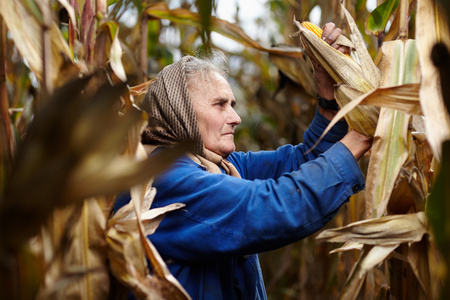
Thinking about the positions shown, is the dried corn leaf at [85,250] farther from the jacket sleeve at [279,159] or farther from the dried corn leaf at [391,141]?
the jacket sleeve at [279,159]

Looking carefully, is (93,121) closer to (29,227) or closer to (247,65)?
(29,227)

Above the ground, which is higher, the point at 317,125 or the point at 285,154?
the point at 317,125

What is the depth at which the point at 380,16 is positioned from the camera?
3.27 feet

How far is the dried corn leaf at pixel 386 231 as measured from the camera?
75 centimetres

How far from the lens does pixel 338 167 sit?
88cm

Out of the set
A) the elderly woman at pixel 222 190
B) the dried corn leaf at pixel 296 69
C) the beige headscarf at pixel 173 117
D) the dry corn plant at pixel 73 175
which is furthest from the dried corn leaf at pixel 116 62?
the dried corn leaf at pixel 296 69

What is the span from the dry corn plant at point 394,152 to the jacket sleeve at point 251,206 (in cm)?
9

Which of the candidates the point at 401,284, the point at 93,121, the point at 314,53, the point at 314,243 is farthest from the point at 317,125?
the point at 314,243

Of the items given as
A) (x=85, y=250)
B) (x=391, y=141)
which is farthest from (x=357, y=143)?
(x=85, y=250)

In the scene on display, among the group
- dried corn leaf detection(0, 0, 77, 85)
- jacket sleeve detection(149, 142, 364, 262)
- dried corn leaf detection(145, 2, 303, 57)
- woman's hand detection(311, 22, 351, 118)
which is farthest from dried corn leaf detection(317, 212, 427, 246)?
dried corn leaf detection(145, 2, 303, 57)

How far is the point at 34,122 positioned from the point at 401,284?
2.34ft

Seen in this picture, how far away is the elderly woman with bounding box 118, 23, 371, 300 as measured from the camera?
0.87m

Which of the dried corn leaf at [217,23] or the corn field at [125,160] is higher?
the dried corn leaf at [217,23]

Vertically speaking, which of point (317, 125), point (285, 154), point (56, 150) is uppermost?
point (56, 150)
